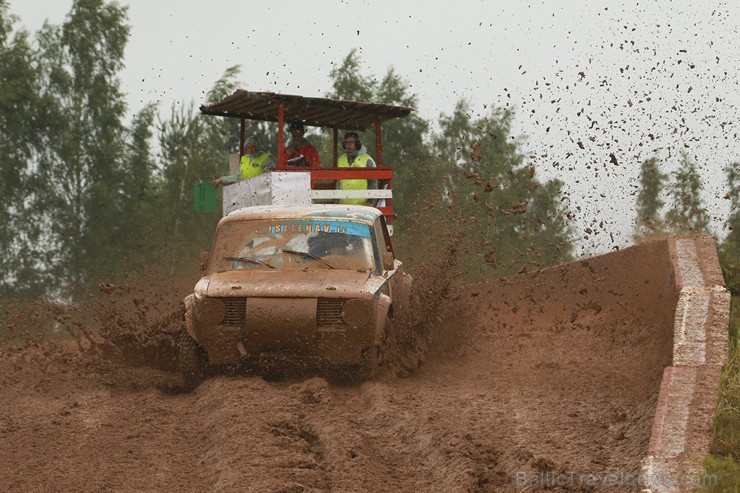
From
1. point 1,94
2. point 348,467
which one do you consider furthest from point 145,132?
point 348,467

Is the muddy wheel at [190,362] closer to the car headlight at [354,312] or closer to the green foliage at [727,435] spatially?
the car headlight at [354,312]

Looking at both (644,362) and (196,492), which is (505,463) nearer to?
(196,492)

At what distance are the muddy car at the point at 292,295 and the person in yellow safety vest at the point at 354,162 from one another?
12.1 feet

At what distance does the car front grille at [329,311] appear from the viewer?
10.4 m

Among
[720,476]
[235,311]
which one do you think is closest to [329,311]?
[235,311]

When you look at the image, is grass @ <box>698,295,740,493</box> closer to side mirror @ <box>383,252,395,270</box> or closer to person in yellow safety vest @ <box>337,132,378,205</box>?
side mirror @ <box>383,252,395,270</box>

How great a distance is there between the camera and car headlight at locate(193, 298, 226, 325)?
34.2 feet

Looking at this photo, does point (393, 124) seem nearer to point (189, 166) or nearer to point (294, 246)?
point (189, 166)

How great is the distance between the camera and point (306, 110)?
52.5 ft

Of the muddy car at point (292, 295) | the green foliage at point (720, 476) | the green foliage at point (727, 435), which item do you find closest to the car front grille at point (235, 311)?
the muddy car at point (292, 295)

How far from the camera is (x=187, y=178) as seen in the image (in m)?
43.9

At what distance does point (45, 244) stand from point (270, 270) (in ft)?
94.5

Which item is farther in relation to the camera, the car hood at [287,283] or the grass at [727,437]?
the car hood at [287,283]

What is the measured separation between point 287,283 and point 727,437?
176 inches
